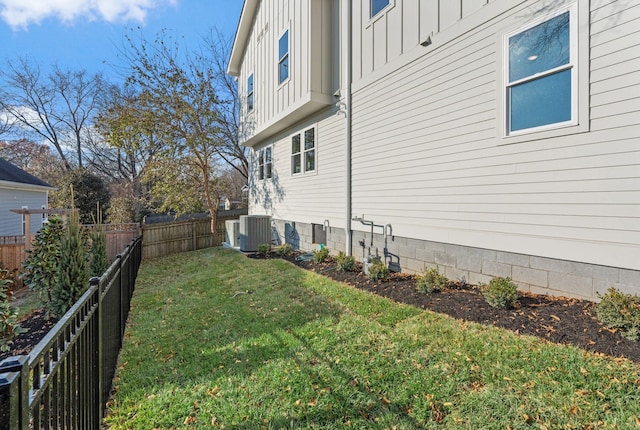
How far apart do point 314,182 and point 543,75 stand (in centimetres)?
601

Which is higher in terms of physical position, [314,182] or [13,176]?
[13,176]

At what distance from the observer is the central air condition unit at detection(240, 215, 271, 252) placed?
10.2 meters

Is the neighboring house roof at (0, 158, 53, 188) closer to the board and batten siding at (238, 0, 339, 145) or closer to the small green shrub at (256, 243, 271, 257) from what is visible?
the board and batten siding at (238, 0, 339, 145)

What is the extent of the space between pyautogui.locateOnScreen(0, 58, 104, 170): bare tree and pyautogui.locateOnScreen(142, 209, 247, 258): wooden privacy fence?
19.4 m

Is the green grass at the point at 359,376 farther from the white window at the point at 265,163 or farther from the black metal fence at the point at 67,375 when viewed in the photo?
the white window at the point at 265,163

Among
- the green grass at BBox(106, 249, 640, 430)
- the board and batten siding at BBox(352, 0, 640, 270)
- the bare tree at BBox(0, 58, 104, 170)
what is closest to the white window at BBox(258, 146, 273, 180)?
the board and batten siding at BBox(352, 0, 640, 270)

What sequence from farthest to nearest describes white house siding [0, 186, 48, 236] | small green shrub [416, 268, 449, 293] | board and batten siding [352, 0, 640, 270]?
white house siding [0, 186, 48, 236] → small green shrub [416, 268, 449, 293] → board and batten siding [352, 0, 640, 270]

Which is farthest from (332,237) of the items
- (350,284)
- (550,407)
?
(550,407)

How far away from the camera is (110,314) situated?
137 inches

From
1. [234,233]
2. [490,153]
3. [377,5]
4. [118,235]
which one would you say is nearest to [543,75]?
[490,153]

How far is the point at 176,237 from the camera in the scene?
41.2 feet

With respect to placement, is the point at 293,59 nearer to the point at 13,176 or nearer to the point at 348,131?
the point at 348,131

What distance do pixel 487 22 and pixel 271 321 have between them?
5.41 m

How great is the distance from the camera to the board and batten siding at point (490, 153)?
349 centimetres
